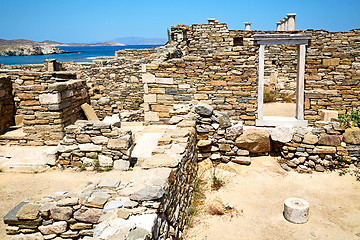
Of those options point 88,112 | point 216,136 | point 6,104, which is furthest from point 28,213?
point 6,104

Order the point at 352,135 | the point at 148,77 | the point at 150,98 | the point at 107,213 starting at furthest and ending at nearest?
the point at 150,98, the point at 148,77, the point at 352,135, the point at 107,213

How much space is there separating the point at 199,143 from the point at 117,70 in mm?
7915

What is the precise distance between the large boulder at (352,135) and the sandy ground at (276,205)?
839 mm

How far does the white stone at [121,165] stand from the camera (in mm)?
5492

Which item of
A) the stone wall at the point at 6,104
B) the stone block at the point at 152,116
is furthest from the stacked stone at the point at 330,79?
the stone wall at the point at 6,104

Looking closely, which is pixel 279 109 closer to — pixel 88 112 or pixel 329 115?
pixel 329 115

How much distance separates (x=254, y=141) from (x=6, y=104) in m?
7.04

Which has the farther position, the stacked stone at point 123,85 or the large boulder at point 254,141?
the stacked stone at point 123,85

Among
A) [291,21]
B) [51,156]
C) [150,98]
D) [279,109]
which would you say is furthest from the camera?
[291,21]

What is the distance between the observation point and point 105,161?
5590 mm

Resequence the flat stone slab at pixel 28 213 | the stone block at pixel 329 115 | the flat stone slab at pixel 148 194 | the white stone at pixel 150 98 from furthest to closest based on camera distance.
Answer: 1. the white stone at pixel 150 98
2. the stone block at pixel 329 115
3. the flat stone slab at pixel 28 213
4. the flat stone slab at pixel 148 194

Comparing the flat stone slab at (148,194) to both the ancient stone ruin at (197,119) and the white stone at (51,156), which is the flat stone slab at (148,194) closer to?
the ancient stone ruin at (197,119)

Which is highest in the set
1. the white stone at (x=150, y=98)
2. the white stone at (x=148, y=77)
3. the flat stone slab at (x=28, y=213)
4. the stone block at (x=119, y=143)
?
the white stone at (x=148, y=77)

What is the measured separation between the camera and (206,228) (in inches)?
193
